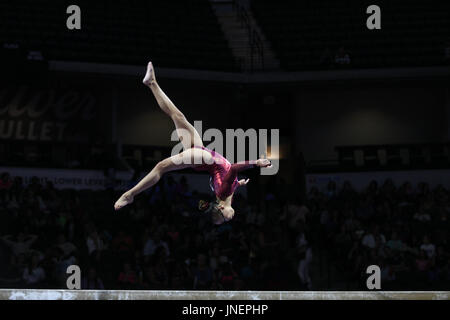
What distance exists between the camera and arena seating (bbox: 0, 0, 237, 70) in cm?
1653

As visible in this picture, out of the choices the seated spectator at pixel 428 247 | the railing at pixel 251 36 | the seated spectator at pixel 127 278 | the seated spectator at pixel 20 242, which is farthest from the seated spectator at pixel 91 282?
the railing at pixel 251 36

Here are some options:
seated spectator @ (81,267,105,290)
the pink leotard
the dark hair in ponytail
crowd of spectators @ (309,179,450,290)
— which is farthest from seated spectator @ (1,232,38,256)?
crowd of spectators @ (309,179,450,290)

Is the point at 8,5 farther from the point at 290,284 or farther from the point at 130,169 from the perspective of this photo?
the point at 290,284

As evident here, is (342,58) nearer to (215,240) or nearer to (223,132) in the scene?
(223,132)

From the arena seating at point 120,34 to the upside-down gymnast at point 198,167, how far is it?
8.81 metres

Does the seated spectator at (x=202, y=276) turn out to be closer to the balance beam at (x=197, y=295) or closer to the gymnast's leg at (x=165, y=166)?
the balance beam at (x=197, y=295)

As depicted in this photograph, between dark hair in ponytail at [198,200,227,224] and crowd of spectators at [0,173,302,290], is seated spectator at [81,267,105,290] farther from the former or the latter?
dark hair in ponytail at [198,200,227,224]

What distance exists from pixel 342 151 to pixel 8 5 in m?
9.05

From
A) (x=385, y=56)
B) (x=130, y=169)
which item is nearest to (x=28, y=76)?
(x=130, y=169)

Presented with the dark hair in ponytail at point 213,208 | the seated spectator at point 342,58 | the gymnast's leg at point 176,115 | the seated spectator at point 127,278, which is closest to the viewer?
the dark hair in ponytail at point 213,208

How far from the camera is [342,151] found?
16.3 m

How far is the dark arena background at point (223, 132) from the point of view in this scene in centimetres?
1148

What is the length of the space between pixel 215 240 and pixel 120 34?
742 centimetres

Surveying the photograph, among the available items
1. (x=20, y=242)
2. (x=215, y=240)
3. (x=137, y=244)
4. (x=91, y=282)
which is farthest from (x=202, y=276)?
(x=20, y=242)
